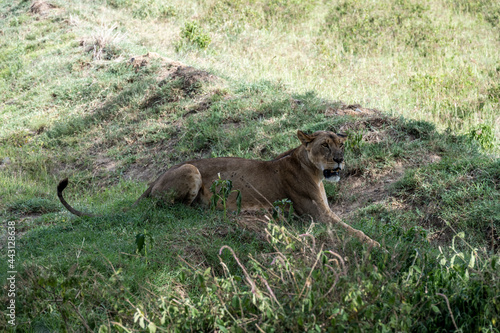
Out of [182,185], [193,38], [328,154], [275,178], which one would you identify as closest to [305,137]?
[328,154]

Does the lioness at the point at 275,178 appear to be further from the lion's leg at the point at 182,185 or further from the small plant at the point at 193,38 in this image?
the small plant at the point at 193,38

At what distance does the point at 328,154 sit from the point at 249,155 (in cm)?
268

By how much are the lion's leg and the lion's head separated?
1395mm

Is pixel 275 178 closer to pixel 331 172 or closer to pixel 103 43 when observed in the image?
pixel 331 172

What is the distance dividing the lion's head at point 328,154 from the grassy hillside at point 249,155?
0.70 metres

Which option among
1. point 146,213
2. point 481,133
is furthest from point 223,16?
point 146,213

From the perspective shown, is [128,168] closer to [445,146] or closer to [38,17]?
[445,146]

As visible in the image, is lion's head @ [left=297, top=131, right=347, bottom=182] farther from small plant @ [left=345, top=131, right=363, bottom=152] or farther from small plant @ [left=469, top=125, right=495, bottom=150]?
small plant @ [left=469, top=125, right=495, bottom=150]

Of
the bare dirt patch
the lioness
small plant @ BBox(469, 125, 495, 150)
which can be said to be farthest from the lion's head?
the bare dirt patch

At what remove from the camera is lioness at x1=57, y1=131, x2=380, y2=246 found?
564cm

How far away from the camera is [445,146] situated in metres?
7.12

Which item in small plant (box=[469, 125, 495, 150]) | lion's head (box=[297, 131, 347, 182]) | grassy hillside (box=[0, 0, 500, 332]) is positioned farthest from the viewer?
small plant (box=[469, 125, 495, 150])

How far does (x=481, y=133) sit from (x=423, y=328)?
5271 millimetres

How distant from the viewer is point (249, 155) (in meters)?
8.10
